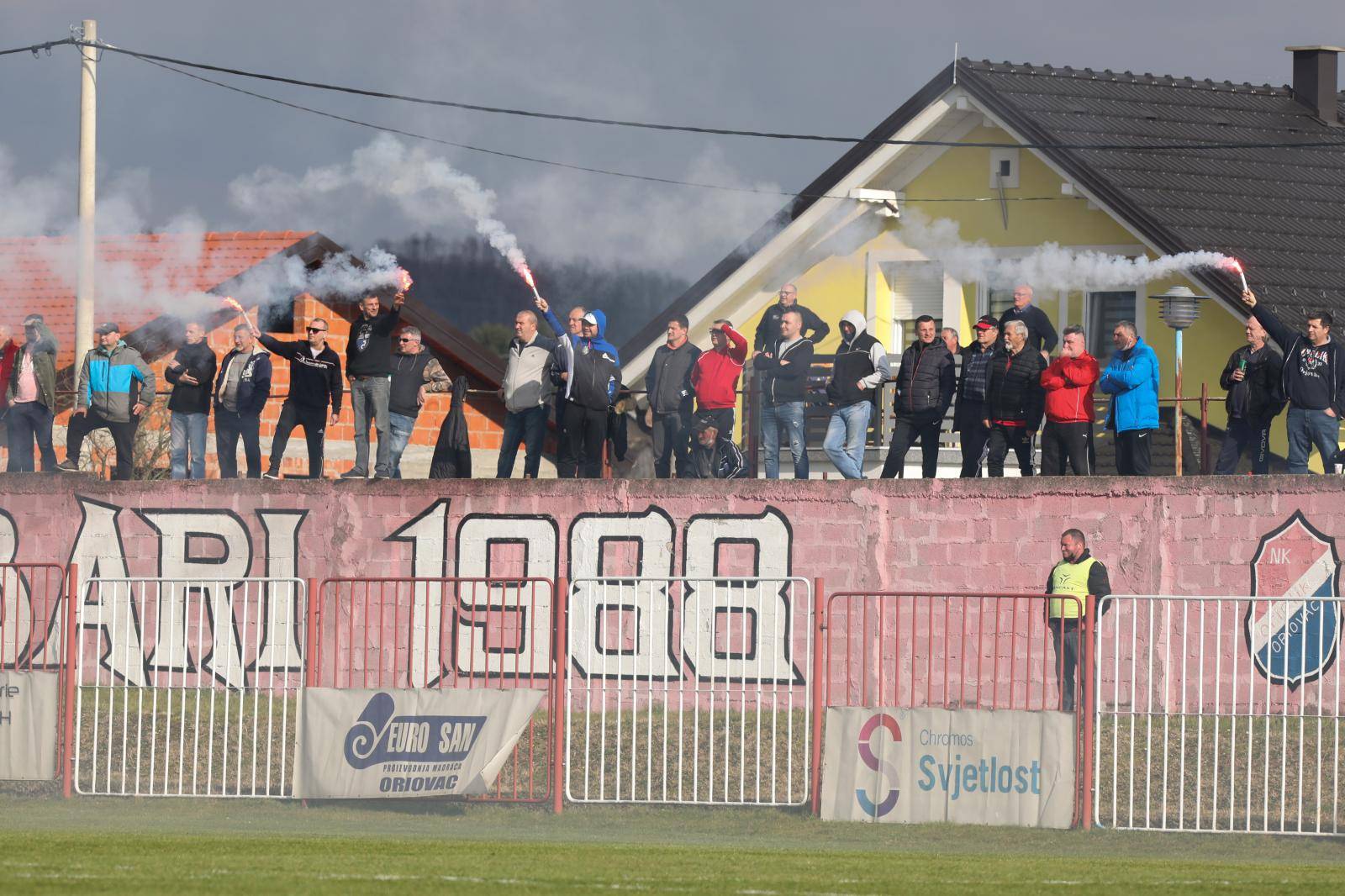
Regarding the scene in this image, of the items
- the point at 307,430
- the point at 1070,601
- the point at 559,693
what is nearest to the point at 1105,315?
the point at 307,430

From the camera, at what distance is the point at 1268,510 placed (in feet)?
56.1

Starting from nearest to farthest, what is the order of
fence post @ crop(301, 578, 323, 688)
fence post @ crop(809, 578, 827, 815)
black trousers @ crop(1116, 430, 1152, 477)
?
fence post @ crop(809, 578, 827, 815) → fence post @ crop(301, 578, 323, 688) → black trousers @ crop(1116, 430, 1152, 477)

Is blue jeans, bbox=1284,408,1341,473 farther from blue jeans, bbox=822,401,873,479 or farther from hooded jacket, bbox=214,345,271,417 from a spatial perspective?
hooded jacket, bbox=214,345,271,417

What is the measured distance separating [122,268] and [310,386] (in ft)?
28.7

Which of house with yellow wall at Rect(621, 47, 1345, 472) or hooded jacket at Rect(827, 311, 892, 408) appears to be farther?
house with yellow wall at Rect(621, 47, 1345, 472)

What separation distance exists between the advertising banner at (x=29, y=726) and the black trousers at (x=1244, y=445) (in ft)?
33.9

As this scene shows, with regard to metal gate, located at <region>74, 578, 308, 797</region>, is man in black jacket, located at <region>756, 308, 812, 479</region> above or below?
above

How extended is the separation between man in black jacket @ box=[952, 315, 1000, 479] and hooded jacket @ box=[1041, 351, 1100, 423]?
25.7 inches

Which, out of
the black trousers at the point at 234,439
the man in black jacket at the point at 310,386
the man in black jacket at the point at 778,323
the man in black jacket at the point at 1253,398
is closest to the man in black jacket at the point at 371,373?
the man in black jacket at the point at 310,386

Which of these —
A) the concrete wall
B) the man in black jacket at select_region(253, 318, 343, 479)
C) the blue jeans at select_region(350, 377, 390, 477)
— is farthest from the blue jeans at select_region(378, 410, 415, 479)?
the man in black jacket at select_region(253, 318, 343, 479)

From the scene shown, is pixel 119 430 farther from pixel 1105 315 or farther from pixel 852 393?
pixel 1105 315

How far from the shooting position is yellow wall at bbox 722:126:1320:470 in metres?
25.3

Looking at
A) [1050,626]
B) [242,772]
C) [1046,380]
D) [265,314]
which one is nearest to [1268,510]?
[1046,380]

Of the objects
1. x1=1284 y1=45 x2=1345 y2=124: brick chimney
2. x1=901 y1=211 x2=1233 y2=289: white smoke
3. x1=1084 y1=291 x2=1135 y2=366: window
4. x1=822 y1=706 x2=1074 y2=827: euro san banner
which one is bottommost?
x1=822 y1=706 x2=1074 y2=827: euro san banner
